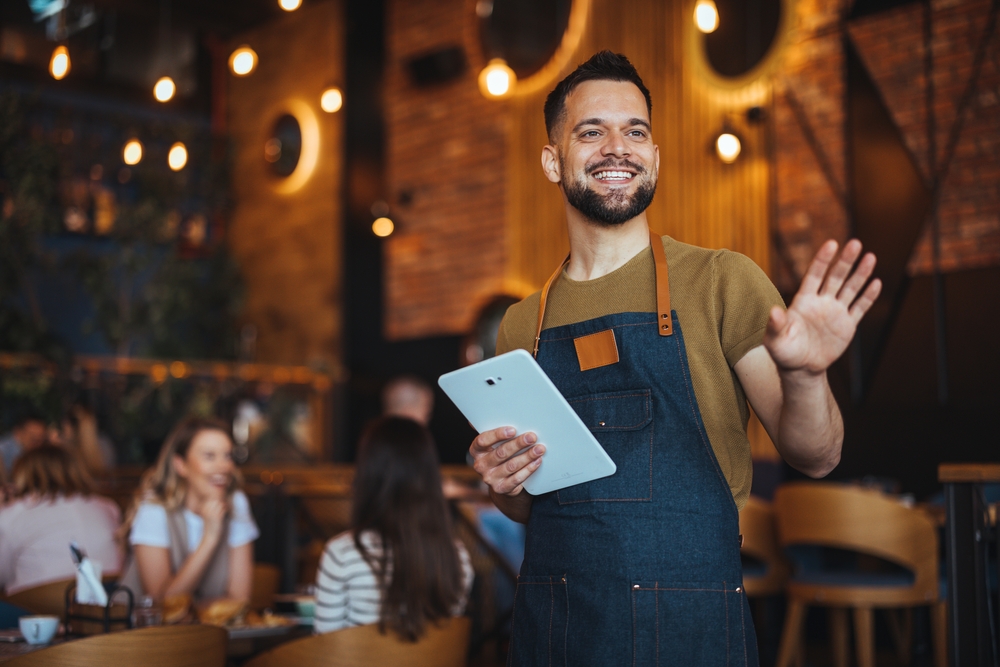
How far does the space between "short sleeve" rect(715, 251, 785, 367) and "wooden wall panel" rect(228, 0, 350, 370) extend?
7932 mm

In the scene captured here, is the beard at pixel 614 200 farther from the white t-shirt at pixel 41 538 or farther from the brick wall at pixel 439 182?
the brick wall at pixel 439 182

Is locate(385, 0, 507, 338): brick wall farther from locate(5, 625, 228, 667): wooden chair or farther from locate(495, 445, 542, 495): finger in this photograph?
locate(495, 445, 542, 495): finger

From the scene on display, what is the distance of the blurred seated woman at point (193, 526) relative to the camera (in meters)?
3.37

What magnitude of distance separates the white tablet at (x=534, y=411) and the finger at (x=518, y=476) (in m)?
0.02

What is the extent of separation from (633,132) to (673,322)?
14.4 inches

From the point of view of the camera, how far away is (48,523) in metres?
3.74

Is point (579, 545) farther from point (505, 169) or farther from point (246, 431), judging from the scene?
point (246, 431)

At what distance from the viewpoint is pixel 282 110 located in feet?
34.6

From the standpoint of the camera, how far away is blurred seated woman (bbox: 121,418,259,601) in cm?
337

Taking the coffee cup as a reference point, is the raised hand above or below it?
above

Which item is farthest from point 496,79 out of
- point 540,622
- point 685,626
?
point 685,626

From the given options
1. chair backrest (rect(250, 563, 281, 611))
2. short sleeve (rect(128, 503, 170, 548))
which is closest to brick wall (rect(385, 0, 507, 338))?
chair backrest (rect(250, 563, 281, 611))

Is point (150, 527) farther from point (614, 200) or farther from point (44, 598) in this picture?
point (614, 200)

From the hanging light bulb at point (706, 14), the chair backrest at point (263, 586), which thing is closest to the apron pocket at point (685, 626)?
the chair backrest at point (263, 586)
